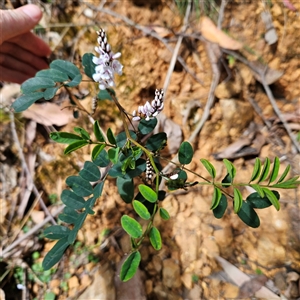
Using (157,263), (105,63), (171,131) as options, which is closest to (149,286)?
(157,263)

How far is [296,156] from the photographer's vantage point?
1.45m

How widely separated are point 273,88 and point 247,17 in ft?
1.48

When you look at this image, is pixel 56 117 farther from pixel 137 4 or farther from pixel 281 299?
pixel 281 299

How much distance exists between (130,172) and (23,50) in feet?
3.56

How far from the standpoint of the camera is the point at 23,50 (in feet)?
5.13

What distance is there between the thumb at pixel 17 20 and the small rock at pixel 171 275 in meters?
1.23

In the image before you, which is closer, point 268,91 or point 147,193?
point 147,193

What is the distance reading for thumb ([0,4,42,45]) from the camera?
131cm

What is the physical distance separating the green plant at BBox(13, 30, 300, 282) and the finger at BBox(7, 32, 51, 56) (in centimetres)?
69

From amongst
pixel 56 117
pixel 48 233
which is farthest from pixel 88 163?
pixel 56 117

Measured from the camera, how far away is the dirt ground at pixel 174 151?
1273 millimetres

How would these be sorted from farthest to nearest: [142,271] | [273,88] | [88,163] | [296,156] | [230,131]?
1. [273,88]
2. [230,131]
3. [296,156]
4. [142,271]
5. [88,163]

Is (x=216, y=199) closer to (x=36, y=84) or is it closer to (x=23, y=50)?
(x=36, y=84)

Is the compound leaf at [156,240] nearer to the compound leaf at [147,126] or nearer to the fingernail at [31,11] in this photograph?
the compound leaf at [147,126]
